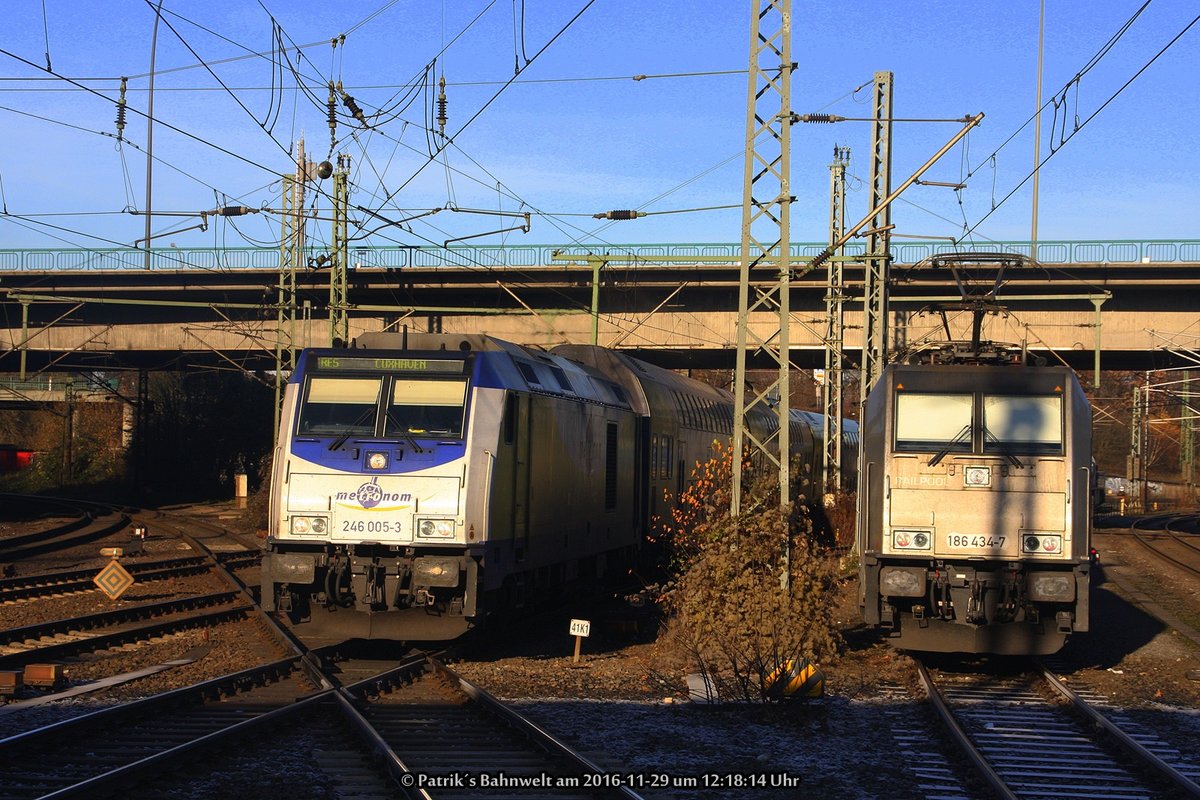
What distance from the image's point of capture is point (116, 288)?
128ft

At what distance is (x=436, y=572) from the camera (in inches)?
492

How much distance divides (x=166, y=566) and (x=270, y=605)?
1208 cm

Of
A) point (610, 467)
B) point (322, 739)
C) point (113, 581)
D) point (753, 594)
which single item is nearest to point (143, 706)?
point (322, 739)

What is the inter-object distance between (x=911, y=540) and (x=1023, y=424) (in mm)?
1654

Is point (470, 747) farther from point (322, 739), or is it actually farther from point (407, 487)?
point (407, 487)

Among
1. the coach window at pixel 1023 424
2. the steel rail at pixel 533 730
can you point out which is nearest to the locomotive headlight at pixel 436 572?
the steel rail at pixel 533 730

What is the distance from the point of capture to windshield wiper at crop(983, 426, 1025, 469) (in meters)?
12.7

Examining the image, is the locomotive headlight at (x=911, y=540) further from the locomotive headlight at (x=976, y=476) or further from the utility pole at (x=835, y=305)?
the utility pole at (x=835, y=305)

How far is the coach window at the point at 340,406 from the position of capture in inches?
517

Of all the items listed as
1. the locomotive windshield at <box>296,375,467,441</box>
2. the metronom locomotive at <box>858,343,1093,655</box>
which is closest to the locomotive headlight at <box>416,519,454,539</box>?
the locomotive windshield at <box>296,375,467,441</box>

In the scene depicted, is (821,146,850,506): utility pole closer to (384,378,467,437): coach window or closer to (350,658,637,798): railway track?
(384,378,467,437): coach window

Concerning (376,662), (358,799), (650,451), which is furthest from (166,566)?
(358,799)

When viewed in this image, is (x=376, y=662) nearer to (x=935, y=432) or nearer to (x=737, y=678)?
(x=737, y=678)

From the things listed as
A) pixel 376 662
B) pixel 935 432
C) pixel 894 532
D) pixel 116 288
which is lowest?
pixel 376 662
